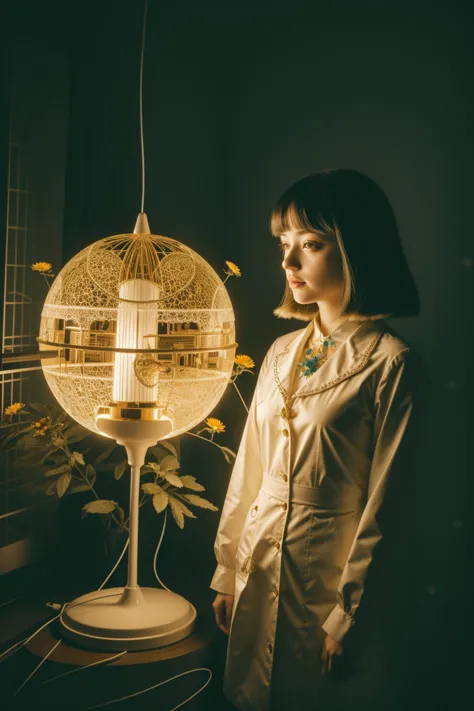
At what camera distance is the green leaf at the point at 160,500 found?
1.85 meters

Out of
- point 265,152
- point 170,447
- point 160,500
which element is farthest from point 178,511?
point 265,152

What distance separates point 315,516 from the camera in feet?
4.89

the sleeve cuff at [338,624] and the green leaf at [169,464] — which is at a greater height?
the green leaf at [169,464]

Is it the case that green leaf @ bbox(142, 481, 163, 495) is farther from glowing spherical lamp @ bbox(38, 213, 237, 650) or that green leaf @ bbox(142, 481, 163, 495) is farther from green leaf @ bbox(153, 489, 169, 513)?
Result: glowing spherical lamp @ bbox(38, 213, 237, 650)

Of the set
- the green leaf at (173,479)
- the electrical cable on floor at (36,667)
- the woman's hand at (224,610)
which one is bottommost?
the electrical cable on floor at (36,667)

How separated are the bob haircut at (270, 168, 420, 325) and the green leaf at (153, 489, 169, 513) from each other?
719 millimetres

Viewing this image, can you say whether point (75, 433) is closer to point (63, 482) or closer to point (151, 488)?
point (63, 482)

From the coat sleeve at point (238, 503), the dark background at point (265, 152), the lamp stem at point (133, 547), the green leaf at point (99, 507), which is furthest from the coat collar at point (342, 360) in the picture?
the green leaf at point (99, 507)

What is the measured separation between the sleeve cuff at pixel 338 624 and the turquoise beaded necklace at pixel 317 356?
1.65 feet

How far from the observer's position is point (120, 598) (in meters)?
1.82

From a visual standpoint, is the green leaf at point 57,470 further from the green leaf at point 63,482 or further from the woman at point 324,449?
the woman at point 324,449

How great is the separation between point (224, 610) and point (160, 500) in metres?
0.33

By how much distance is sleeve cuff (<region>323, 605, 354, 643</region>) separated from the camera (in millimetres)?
1381

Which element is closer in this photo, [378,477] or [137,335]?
[378,477]
